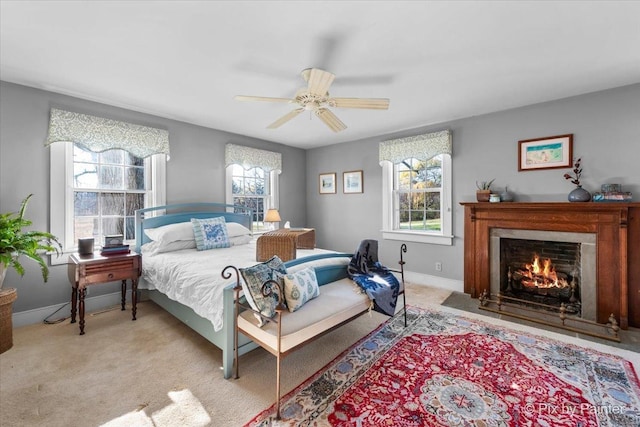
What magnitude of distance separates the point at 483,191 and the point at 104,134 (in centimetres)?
470

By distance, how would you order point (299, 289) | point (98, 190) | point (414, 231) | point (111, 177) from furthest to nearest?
point (414, 231) → point (111, 177) → point (98, 190) → point (299, 289)

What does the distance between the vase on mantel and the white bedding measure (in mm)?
2978

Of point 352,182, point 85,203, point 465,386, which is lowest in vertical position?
Answer: point 465,386

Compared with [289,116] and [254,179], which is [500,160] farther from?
[254,179]

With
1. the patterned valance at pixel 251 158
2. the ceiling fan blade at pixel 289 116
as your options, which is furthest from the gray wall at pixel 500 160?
the ceiling fan blade at pixel 289 116

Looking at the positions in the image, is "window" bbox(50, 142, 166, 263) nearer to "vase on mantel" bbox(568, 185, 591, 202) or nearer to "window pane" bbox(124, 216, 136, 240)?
"window pane" bbox(124, 216, 136, 240)

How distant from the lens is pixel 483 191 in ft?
11.7

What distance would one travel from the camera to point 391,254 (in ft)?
15.4

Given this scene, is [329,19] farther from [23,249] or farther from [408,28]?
[23,249]

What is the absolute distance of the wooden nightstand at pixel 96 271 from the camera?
2.64 metres

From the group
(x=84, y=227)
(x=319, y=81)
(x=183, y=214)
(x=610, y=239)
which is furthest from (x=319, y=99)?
(x=610, y=239)

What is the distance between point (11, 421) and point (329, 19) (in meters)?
3.13

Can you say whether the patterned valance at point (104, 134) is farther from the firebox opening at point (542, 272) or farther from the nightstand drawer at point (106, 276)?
the firebox opening at point (542, 272)

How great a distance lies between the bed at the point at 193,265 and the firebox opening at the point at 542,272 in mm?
A: 2476
